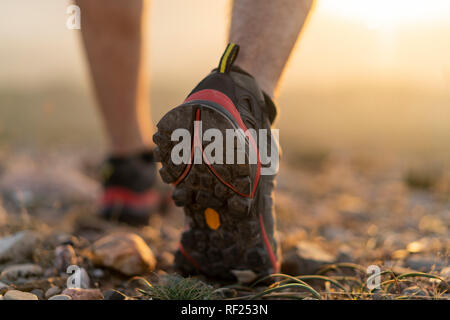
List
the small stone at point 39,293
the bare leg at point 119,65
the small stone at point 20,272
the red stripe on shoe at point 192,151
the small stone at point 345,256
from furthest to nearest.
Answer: the bare leg at point 119,65
the small stone at point 345,256
the small stone at point 20,272
the small stone at point 39,293
the red stripe on shoe at point 192,151

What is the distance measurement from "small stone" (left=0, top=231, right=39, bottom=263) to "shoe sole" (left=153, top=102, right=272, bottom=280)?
59cm

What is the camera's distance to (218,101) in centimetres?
122

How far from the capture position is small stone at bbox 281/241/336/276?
164 centimetres

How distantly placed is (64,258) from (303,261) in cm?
92

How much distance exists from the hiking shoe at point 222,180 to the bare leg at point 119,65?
110 cm

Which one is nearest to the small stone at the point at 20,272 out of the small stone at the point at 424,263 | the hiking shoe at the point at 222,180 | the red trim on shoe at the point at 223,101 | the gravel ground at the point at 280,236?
the gravel ground at the point at 280,236

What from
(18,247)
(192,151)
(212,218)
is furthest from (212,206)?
(18,247)

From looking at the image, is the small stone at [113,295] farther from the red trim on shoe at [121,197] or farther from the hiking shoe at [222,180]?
the red trim on shoe at [121,197]

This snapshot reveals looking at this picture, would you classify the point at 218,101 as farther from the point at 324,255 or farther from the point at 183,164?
the point at 324,255

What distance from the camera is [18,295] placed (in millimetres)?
1230

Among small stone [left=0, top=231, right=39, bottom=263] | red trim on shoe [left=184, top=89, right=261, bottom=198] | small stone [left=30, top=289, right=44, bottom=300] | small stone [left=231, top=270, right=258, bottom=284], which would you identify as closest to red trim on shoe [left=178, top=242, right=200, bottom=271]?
small stone [left=231, top=270, right=258, bottom=284]

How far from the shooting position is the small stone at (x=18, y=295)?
1.21 meters

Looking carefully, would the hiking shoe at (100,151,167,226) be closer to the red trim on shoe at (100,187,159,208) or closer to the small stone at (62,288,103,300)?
the red trim on shoe at (100,187,159,208)

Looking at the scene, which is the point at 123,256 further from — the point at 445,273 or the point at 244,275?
the point at 445,273
